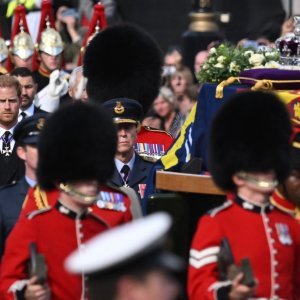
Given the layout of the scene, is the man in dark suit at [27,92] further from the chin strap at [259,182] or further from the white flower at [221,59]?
the chin strap at [259,182]

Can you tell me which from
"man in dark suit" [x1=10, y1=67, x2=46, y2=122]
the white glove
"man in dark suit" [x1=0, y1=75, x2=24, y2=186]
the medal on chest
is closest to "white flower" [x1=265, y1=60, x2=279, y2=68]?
the medal on chest

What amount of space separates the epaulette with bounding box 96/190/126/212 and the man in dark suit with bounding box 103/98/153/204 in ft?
5.88

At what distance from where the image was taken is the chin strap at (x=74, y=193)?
252 inches

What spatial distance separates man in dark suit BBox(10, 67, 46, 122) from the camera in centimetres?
1173

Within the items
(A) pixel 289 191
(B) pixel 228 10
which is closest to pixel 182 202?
(A) pixel 289 191

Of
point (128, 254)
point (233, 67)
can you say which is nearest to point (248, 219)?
point (128, 254)

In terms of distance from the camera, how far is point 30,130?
7.76 metres

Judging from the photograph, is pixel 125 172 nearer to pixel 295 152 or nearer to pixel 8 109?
pixel 8 109

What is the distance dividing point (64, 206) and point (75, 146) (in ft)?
0.89

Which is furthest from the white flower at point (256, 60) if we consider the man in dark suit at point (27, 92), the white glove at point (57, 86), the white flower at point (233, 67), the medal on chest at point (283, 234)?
the white glove at point (57, 86)

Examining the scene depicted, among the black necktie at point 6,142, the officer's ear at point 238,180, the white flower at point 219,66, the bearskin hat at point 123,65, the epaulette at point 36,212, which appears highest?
the officer's ear at point 238,180

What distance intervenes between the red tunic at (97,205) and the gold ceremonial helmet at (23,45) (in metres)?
7.02

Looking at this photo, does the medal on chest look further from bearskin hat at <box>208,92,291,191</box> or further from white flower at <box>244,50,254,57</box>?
white flower at <box>244,50,254,57</box>

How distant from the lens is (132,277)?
15.2 ft
